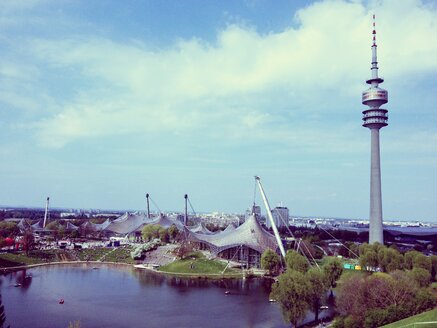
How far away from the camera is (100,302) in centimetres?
3512

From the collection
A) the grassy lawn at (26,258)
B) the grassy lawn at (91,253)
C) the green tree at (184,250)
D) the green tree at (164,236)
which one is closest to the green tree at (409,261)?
the green tree at (184,250)

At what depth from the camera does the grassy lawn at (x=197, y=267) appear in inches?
2008

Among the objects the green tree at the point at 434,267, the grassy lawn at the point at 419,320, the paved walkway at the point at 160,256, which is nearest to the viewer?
the grassy lawn at the point at 419,320

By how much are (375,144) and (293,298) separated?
46467 mm

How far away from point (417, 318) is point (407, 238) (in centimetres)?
8850

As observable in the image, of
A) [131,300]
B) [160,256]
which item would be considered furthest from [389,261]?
[160,256]

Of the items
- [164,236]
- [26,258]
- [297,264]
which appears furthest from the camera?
[164,236]

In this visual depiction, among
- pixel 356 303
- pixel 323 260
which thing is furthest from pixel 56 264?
pixel 356 303

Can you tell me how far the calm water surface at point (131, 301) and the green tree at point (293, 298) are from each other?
2.59 m

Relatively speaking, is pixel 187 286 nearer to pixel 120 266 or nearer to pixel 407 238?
pixel 120 266

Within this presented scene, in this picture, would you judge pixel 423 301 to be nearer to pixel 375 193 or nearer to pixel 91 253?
pixel 375 193

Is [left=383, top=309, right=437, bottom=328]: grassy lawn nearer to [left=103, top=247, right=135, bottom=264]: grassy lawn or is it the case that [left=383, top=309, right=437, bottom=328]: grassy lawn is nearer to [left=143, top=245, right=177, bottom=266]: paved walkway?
[left=143, top=245, right=177, bottom=266]: paved walkway

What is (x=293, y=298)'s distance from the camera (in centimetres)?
2720

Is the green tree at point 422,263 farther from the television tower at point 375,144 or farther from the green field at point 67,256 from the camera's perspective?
the green field at point 67,256
